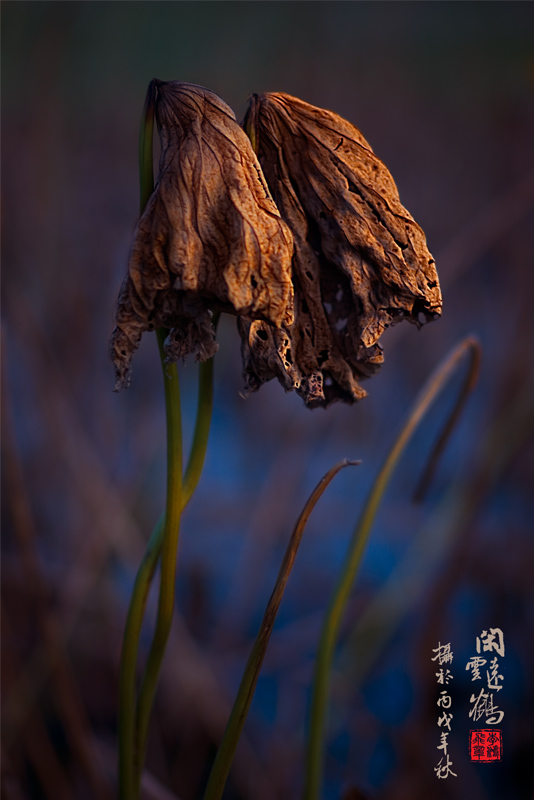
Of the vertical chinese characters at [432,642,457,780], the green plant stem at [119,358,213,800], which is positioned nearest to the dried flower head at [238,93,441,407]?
the green plant stem at [119,358,213,800]

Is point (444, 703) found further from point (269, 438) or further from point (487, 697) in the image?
point (269, 438)

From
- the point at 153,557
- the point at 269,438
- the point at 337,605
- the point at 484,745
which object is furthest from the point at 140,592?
the point at 269,438

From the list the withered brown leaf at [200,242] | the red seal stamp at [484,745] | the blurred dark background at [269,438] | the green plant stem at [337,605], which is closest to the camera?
the withered brown leaf at [200,242]

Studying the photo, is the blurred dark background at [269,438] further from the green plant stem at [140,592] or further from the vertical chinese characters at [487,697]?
the green plant stem at [140,592]

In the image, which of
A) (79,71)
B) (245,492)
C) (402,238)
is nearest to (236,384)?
(245,492)

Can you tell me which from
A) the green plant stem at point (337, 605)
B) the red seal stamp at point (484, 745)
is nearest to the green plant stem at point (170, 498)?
the green plant stem at point (337, 605)

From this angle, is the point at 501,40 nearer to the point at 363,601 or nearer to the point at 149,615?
the point at 363,601
